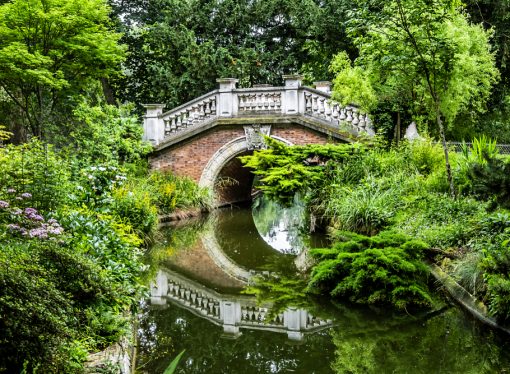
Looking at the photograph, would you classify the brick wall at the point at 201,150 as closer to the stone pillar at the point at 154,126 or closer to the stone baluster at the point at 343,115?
the stone pillar at the point at 154,126

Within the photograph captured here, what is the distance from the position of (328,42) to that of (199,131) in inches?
278

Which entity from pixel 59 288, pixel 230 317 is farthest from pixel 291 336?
pixel 59 288

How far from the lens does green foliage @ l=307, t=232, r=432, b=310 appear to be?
629 cm

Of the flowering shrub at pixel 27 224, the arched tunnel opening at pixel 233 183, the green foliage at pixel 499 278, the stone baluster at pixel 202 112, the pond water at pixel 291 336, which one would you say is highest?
the stone baluster at pixel 202 112

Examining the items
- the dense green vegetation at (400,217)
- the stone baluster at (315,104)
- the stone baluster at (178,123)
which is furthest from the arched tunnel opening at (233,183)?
the dense green vegetation at (400,217)

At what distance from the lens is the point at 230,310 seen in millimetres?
6707

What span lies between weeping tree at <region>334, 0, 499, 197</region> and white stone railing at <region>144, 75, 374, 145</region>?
659 millimetres

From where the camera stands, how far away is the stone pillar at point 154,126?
54.9 feet

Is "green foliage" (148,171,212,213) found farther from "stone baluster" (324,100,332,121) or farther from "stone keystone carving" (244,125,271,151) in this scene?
"stone baluster" (324,100,332,121)

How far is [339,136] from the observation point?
1441 cm

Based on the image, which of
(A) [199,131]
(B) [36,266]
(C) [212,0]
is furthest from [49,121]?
(B) [36,266]

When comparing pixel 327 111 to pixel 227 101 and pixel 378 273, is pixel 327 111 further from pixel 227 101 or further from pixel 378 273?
pixel 378 273

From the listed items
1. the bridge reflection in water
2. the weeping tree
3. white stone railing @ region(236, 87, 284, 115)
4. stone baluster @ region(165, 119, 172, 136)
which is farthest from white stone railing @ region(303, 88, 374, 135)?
stone baluster @ region(165, 119, 172, 136)

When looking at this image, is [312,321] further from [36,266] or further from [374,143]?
[374,143]
